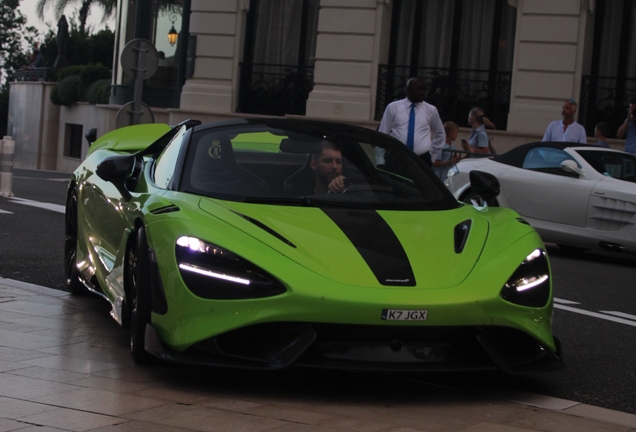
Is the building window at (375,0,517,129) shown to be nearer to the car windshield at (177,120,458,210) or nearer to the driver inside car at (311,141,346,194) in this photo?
the car windshield at (177,120,458,210)

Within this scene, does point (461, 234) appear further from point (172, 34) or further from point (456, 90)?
point (172, 34)

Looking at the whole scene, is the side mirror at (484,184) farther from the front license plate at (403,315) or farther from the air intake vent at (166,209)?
the air intake vent at (166,209)

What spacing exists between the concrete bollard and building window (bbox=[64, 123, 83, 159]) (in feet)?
66.5

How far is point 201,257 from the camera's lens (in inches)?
192

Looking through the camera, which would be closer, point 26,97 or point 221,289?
point 221,289

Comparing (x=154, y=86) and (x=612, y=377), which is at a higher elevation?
(x=154, y=86)

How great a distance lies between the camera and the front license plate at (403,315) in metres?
4.74

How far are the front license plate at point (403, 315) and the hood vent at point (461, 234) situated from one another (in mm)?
561

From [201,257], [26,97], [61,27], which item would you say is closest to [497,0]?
[201,257]

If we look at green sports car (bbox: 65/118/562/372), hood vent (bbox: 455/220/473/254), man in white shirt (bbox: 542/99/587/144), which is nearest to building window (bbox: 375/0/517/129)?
man in white shirt (bbox: 542/99/587/144)

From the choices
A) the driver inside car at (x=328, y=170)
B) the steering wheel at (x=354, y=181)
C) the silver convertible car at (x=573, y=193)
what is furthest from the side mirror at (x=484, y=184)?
the silver convertible car at (x=573, y=193)

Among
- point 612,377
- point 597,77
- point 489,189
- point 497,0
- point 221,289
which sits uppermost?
point 497,0

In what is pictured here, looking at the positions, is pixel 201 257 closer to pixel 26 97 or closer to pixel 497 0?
pixel 497 0

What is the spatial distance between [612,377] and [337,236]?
1.74 metres
